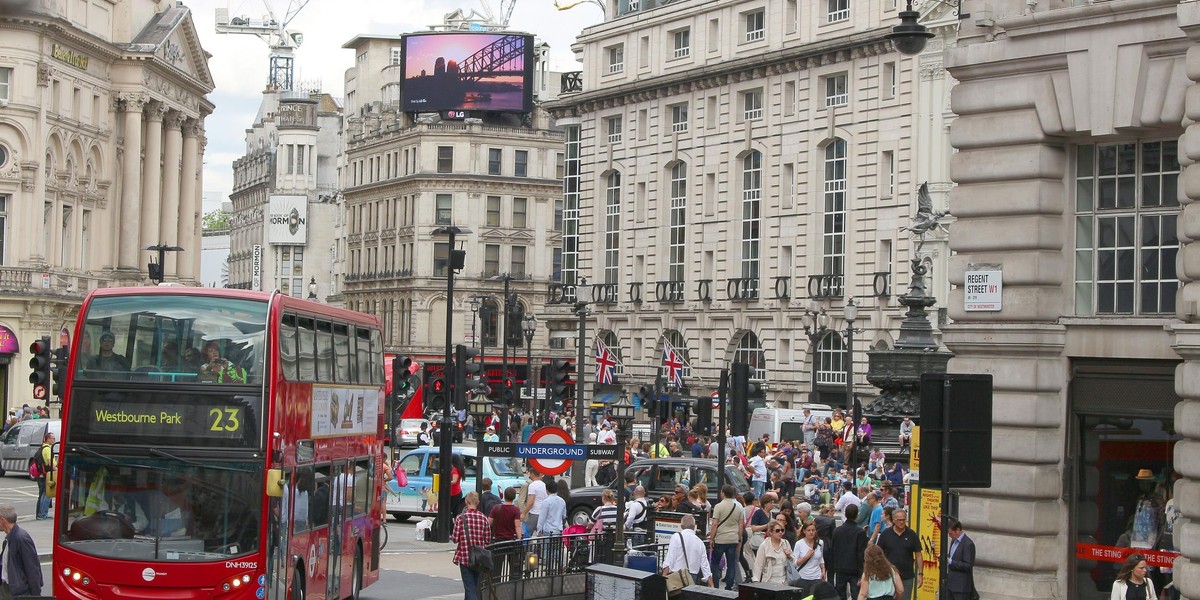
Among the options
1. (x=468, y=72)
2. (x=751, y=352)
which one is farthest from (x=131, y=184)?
(x=468, y=72)

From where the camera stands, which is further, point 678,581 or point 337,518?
point 337,518

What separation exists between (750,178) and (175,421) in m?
57.2

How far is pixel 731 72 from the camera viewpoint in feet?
245

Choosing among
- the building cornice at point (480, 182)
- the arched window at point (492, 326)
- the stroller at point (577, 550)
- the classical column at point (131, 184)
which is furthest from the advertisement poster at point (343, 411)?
the building cornice at point (480, 182)

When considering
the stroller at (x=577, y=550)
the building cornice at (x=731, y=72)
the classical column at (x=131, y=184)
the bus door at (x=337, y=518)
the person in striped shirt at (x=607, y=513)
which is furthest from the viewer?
the classical column at (x=131, y=184)

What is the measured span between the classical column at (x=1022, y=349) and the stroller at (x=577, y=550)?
466cm

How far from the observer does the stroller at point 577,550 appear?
74.1 feet

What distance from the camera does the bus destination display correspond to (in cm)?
1859

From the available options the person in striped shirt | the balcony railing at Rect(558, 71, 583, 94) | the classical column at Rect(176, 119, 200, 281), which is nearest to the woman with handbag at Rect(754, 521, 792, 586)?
the person in striped shirt

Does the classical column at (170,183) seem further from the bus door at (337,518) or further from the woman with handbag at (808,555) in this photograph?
the woman with handbag at (808,555)

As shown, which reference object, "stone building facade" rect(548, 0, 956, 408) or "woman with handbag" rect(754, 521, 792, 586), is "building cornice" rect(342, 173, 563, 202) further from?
"woman with handbag" rect(754, 521, 792, 586)

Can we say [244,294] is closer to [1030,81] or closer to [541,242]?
[1030,81]

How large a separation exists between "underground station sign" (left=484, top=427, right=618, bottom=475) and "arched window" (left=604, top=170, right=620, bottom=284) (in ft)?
192

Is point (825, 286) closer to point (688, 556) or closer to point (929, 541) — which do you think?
point (929, 541)
